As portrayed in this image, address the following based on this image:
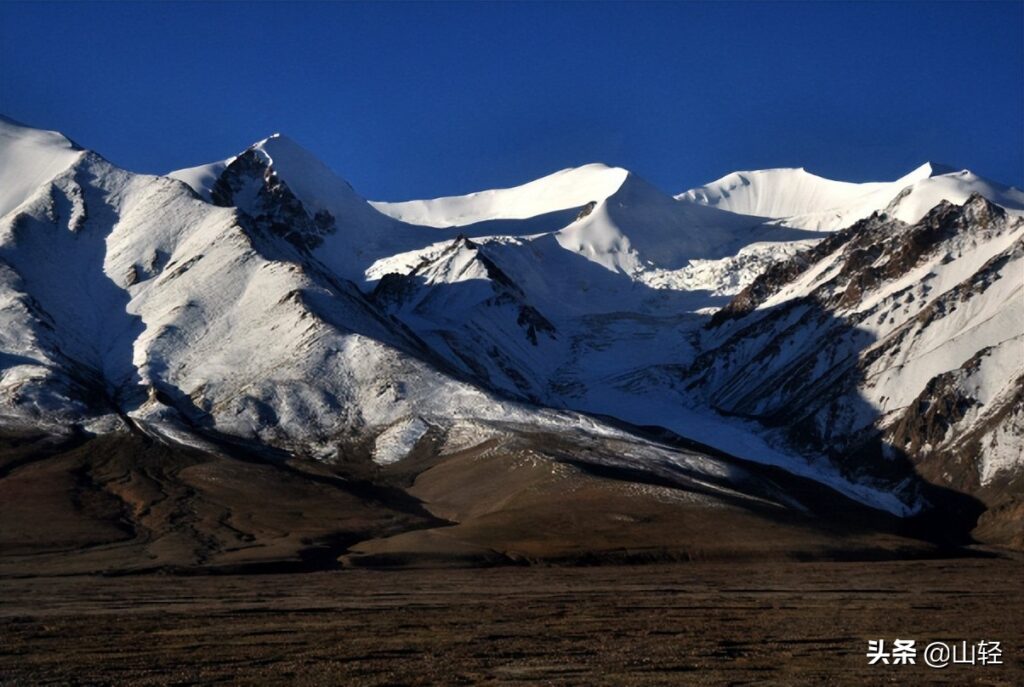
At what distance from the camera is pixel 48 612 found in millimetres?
81000

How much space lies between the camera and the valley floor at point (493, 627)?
2179 inches

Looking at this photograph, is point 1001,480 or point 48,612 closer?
point 48,612

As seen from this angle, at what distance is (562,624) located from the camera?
74.4 m

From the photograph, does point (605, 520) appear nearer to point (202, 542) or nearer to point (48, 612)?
point (202, 542)

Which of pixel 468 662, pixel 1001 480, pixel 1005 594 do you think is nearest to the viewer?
pixel 468 662

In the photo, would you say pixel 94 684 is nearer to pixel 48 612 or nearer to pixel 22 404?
pixel 48 612

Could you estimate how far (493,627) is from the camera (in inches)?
2862

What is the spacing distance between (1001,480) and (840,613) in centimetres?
12797

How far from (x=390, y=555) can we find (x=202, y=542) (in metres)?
18.6

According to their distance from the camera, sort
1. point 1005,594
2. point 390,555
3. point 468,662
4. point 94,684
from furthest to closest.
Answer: point 390,555 < point 1005,594 < point 468,662 < point 94,684

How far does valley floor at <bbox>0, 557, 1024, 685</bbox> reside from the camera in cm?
5534

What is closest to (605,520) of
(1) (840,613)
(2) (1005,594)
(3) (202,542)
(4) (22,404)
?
(3) (202,542)

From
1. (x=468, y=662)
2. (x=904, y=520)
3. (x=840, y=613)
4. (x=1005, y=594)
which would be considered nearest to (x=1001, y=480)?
(x=904, y=520)

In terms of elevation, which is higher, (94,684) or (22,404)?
(22,404)
